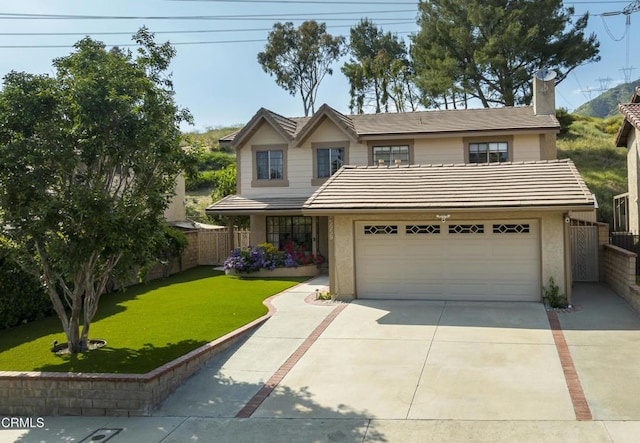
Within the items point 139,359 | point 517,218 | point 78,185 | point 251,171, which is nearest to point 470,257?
point 517,218

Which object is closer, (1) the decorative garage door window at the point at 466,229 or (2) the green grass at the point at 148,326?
(2) the green grass at the point at 148,326

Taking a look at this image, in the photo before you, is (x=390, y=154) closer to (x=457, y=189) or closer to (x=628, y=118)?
(x=457, y=189)

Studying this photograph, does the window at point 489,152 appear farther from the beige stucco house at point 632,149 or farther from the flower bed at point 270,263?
the flower bed at point 270,263

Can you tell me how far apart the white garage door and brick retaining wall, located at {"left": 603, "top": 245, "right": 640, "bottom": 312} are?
222cm

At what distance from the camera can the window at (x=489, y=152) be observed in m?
21.5

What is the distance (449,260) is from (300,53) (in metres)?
40.8

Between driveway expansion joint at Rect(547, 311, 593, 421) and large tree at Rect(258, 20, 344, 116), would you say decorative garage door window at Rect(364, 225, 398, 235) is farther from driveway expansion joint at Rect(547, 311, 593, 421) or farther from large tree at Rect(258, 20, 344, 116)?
large tree at Rect(258, 20, 344, 116)

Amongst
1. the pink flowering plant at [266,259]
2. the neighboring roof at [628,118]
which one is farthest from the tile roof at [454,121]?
the pink flowering plant at [266,259]

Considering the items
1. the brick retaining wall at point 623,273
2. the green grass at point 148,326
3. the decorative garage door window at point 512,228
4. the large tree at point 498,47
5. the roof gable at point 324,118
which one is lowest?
the green grass at point 148,326

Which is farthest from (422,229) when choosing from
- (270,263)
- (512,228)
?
(270,263)

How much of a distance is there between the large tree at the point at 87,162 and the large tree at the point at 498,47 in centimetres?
3077

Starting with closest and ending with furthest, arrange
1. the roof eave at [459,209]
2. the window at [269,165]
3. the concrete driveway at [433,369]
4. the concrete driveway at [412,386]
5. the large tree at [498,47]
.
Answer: the concrete driveway at [412,386], the concrete driveway at [433,369], the roof eave at [459,209], the window at [269,165], the large tree at [498,47]

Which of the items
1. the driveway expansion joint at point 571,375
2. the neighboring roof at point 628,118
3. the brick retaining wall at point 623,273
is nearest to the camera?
the driveway expansion joint at point 571,375

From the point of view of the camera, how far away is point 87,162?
9328 mm
